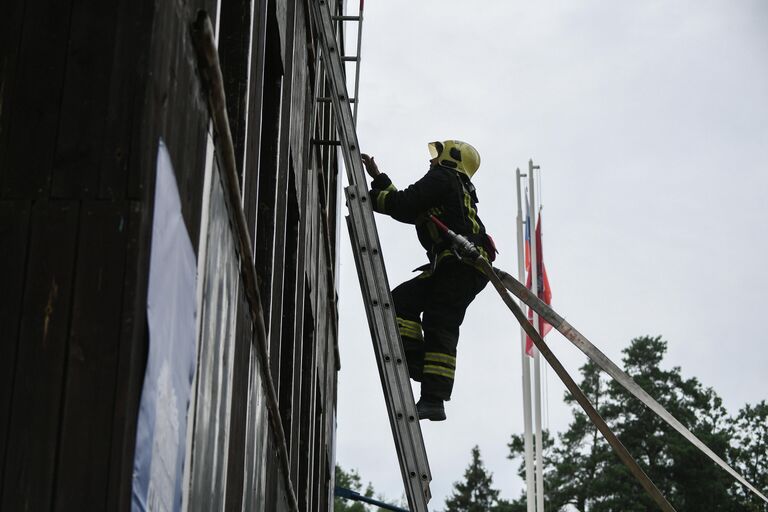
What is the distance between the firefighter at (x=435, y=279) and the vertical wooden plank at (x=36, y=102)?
219 inches

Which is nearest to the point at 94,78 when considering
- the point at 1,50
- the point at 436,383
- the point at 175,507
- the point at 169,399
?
the point at 1,50

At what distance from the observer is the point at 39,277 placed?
2863 millimetres

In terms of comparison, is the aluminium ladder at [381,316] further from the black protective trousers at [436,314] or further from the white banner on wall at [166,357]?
the white banner on wall at [166,357]

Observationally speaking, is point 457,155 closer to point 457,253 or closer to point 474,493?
point 457,253

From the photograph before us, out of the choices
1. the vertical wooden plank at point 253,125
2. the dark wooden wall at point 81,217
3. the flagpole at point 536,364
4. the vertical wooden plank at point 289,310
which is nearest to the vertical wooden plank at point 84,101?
the dark wooden wall at point 81,217

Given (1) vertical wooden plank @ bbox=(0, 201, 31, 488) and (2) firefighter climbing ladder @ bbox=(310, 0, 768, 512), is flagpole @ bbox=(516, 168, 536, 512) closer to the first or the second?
(2) firefighter climbing ladder @ bbox=(310, 0, 768, 512)

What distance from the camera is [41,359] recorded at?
2791 mm

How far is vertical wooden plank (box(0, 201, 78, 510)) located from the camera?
2707 mm

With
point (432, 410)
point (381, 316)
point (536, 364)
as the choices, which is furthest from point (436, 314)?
point (536, 364)

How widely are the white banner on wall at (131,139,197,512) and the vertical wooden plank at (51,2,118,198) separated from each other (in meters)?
0.14

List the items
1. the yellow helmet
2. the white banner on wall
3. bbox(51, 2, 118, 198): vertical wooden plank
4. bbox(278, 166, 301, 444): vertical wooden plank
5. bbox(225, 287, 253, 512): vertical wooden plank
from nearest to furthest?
the white banner on wall → bbox(51, 2, 118, 198): vertical wooden plank → bbox(225, 287, 253, 512): vertical wooden plank → bbox(278, 166, 301, 444): vertical wooden plank → the yellow helmet

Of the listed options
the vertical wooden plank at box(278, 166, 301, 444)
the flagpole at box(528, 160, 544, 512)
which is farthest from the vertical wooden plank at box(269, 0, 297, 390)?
the flagpole at box(528, 160, 544, 512)

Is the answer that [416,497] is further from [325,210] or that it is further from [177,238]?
[177,238]

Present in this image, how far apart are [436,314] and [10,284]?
6.09m
